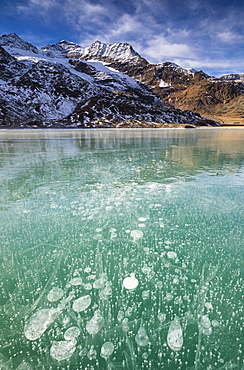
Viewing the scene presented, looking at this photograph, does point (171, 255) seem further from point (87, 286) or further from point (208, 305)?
point (87, 286)

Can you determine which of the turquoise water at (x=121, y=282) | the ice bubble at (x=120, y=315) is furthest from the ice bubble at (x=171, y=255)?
the ice bubble at (x=120, y=315)

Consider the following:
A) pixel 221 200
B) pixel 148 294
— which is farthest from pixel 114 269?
pixel 221 200

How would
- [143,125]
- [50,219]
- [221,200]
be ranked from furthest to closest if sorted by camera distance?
1. [143,125]
2. [221,200]
3. [50,219]

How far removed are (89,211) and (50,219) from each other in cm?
132

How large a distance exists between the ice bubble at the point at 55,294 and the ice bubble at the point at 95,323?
77cm

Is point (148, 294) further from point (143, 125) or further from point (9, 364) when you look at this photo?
point (143, 125)

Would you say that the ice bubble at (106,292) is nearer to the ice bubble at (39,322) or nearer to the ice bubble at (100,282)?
the ice bubble at (100,282)

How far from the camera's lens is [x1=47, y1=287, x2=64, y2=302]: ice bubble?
11.8ft

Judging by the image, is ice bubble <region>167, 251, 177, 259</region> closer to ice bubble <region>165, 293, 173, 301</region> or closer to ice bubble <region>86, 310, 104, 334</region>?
ice bubble <region>165, 293, 173, 301</region>

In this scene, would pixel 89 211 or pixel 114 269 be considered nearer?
pixel 114 269

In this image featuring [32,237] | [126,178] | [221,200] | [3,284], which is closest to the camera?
[3,284]

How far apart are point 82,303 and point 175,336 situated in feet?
5.17

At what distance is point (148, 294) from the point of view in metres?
3.64

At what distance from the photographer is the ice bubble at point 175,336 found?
2852mm
